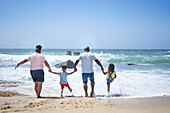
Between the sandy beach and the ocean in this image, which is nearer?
the sandy beach

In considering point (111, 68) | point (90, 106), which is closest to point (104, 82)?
point (111, 68)

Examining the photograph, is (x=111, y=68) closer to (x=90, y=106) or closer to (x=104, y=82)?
(x=90, y=106)

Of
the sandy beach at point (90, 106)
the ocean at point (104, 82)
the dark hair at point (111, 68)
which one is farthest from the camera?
the ocean at point (104, 82)

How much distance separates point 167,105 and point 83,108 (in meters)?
2.19

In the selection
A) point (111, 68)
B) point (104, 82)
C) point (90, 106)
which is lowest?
point (90, 106)

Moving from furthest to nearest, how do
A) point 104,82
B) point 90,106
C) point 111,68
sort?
point 104,82 < point 111,68 < point 90,106

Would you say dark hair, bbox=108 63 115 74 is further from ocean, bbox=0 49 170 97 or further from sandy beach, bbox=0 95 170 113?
sandy beach, bbox=0 95 170 113

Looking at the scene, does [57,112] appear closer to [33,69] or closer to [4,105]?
[4,105]

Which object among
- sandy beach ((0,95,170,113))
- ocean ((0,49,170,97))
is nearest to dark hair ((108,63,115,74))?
ocean ((0,49,170,97))

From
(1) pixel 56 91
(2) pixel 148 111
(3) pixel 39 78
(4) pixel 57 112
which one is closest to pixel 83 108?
(4) pixel 57 112

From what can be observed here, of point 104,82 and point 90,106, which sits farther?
point 104,82

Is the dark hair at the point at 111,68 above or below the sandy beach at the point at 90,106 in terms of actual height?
above

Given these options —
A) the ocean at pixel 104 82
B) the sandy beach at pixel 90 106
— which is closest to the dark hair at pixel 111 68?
the ocean at pixel 104 82

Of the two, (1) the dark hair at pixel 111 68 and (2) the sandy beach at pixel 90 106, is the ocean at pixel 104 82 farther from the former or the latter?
(2) the sandy beach at pixel 90 106
